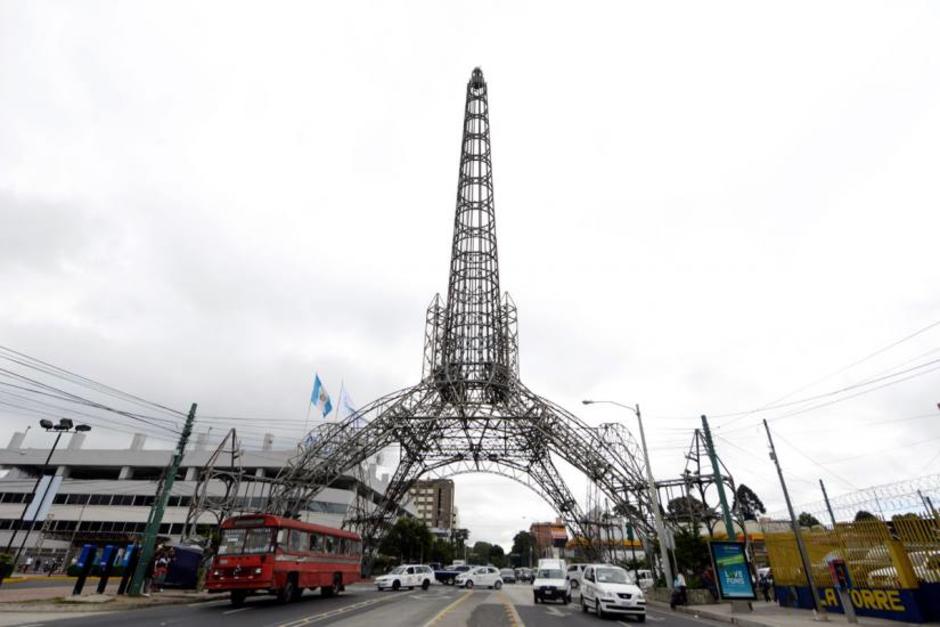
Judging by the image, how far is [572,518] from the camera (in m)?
35.7

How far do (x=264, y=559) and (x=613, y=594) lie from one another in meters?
13.0

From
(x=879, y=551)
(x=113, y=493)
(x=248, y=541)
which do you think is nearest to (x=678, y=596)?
(x=879, y=551)

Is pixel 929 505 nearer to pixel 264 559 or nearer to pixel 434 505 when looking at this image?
pixel 264 559

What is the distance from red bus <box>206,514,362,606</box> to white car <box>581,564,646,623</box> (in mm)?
11995

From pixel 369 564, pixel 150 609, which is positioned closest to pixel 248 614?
pixel 150 609

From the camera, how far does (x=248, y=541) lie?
714 inches

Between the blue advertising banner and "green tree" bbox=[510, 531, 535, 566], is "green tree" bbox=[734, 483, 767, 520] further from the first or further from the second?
the blue advertising banner

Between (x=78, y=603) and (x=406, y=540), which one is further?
(x=406, y=540)

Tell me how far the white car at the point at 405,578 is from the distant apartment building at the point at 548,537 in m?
61.9

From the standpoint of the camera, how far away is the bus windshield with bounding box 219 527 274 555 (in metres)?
18.0

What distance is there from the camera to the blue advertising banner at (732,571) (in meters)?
19.9

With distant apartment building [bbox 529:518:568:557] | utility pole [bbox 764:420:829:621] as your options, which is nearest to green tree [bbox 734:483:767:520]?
distant apartment building [bbox 529:518:568:557]

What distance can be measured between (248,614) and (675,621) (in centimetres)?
1490

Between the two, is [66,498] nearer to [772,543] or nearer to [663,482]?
[663,482]
